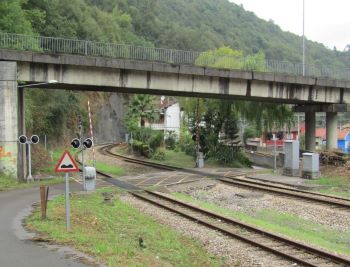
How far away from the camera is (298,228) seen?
15.5 meters

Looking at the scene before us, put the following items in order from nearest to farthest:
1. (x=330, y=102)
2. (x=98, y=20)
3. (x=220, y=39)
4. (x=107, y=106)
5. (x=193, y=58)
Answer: (x=193, y=58) → (x=330, y=102) → (x=107, y=106) → (x=98, y=20) → (x=220, y=39)

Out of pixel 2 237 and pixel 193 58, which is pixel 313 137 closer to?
pixel 193 58

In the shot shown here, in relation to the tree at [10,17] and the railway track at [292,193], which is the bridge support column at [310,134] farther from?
the tree at [10,17]

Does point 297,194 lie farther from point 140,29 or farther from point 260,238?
point 140,29

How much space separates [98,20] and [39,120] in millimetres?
52781

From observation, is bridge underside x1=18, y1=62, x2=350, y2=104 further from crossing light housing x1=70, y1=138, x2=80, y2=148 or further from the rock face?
the rock face

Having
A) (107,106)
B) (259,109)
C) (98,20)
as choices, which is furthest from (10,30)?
(98,20)

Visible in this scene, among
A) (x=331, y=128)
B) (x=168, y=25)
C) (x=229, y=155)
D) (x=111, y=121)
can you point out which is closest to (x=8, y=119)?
(x=229, y=155)

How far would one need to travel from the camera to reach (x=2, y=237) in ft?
39.5

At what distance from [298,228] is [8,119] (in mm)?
17937

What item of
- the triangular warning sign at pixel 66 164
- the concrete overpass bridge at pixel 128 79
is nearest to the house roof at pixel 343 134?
the concrete overpass bridge at pixel 128 79

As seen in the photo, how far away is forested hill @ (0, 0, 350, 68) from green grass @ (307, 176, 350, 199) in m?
25.4

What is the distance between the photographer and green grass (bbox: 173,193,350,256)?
13136 mm

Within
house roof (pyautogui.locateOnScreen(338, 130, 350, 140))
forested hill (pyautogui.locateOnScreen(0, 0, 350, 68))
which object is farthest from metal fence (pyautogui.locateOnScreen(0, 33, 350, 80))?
house roof (pyautogui.locateOnScreen(338, 130, 350, 140))
